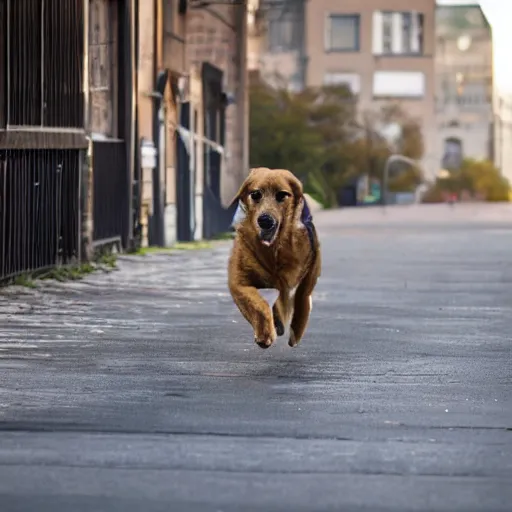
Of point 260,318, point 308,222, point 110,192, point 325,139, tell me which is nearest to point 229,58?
point 110,192

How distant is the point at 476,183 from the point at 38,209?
384ft

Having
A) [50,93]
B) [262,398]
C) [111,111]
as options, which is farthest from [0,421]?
[111,111]

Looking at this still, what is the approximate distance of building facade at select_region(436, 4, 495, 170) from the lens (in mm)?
139625

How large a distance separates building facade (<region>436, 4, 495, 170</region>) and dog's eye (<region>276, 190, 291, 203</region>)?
126559 millimetres

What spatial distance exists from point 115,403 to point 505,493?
11.1ft

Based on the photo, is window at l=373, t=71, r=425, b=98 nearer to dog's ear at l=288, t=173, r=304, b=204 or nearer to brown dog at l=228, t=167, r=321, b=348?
brown dog at l=228, t=167, r=321, b=348

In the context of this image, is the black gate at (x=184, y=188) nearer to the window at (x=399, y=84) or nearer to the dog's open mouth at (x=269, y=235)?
the dog's open mouth at (x=269, y=235)

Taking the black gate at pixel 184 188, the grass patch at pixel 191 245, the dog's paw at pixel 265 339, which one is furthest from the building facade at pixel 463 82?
the dog's paw at pixel 265 339

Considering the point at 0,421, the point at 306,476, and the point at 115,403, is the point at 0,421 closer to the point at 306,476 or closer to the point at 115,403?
the point at 115,403

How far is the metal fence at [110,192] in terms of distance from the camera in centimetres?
2706

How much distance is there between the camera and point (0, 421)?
10055 millimetres

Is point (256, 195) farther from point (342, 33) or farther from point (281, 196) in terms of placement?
point (342, 33)

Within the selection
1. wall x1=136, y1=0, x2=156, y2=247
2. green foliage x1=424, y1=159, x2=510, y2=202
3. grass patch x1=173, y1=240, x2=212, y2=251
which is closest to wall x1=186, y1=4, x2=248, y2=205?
grass patch x1=173, y1=240, x2=212, y2=251

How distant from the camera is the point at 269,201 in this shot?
13.1 meters
